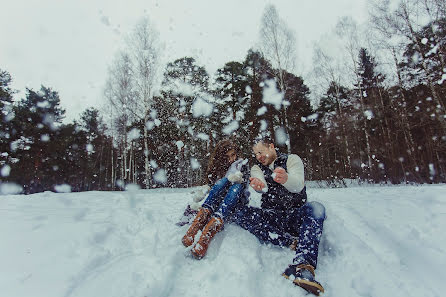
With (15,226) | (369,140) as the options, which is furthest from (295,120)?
(15,226)

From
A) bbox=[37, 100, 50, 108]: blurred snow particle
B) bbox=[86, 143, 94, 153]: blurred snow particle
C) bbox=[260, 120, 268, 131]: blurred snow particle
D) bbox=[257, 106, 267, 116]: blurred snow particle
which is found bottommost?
bbox=[260, 120, 268, 131]: blurred snow particle

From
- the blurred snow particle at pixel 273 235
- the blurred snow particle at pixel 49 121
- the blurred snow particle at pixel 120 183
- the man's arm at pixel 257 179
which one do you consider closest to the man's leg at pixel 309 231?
the blurred snow particle at pixel 273 235

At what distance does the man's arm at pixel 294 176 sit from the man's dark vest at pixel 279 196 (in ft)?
0.41

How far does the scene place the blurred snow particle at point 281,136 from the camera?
12843mm

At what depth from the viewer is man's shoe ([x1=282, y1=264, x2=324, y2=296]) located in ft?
5.35

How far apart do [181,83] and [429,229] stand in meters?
14.3

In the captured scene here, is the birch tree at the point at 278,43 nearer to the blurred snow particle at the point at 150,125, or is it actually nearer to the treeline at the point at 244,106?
the treeline at the point at 244,106

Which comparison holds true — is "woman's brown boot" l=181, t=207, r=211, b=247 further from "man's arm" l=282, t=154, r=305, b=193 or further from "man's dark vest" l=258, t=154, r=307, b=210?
"man's arm" l=282, t=154, r=305, b=193

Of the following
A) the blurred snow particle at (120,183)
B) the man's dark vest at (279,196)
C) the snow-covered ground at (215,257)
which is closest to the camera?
the snow-covered ground at (215,257)

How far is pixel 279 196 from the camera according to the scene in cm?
235

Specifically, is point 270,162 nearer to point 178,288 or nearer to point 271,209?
point 271,209

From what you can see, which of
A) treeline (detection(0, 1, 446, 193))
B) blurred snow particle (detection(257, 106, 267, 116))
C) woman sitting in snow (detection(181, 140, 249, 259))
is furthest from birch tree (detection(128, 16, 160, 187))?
woman sitting in snow (detection(181, 140, 249, 259))

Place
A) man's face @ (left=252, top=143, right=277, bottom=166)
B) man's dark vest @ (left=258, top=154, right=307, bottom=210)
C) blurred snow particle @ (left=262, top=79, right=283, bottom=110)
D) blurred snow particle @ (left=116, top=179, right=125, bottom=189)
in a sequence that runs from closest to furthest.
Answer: man's dark vest @ (left=258, top=154, right=307, bottom=210) → man's face @ (left=252, top=143, right=277, bottom=166) → blurred snow particle @ (left=262, top=79, right=283, bottom=110) → blurred snow particle @ (left=116, top=179, right=125, bottom=189)

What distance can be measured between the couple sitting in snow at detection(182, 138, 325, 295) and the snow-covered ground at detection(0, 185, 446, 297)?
0.52 feet
